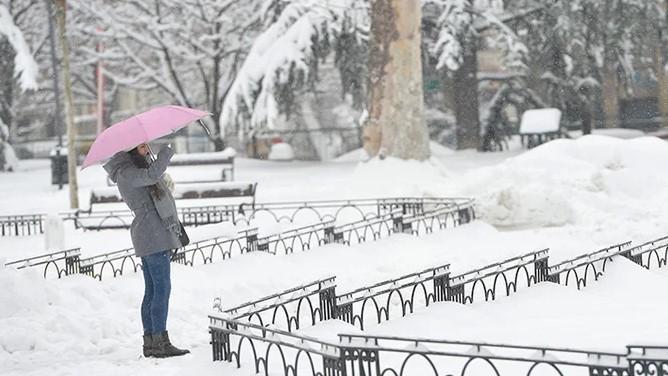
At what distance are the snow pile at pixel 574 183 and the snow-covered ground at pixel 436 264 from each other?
0.02 metres

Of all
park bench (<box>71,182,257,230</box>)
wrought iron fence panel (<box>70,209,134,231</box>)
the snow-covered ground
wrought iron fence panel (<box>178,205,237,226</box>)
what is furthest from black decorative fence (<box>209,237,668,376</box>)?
wrought iron fence panel (<box>70,209,134,231</box>)

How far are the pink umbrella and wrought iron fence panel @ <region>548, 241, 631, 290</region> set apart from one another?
12.5ft

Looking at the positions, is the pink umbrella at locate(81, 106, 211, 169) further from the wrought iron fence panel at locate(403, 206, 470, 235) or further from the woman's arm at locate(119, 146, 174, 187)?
the wrought iron fence panel at locate(403, 206, 470, 235)

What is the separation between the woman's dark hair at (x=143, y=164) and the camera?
7.84 meters

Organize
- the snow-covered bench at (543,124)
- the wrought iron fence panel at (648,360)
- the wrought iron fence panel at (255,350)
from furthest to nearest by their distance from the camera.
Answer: the snow-covered bench at (543,124), the wrought iron fence panel at (255,350), the wrought iron fence panel at (648,360)

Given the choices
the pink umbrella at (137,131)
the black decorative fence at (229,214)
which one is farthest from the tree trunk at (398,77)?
the pink umbrella at (137,131)

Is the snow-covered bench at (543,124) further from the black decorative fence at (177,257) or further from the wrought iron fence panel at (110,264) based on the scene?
the wrought iron fence panel at (110,264)

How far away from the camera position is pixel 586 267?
993 centimetres

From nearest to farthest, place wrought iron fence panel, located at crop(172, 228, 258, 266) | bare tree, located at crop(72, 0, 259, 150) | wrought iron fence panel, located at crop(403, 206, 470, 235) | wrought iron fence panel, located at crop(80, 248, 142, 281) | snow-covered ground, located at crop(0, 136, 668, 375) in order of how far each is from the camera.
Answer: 1. snow-covered ground, located at crop(0, 136, 668, 375)
2. wrought iron fence panel, located at crop(80, 248, 142, 281)
3. wrought iron fence panel, located at crop(172, 228, 258, 266)
4. wrought iron fence panel, located at crop(403, 206, 470, 235)
5. bare tree, located at crop(72, 0, 259, 150)

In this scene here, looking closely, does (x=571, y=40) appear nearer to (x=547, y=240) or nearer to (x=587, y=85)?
(x=587, y=85)

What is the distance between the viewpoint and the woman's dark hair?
7.84 meters

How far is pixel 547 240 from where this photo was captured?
14023 mm

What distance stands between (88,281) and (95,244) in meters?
5.36

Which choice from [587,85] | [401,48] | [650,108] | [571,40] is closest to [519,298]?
[401,48]
